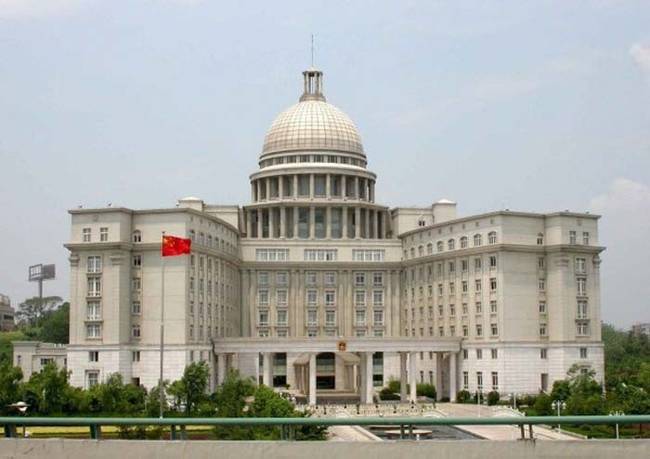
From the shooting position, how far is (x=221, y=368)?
91.6 meters

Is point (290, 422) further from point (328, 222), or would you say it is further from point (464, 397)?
point (328, 222)

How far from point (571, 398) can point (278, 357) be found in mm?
38713

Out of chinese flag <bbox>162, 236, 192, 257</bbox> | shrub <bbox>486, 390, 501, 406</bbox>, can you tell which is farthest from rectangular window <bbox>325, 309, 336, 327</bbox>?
chinese flag <bbox>162, 236, 192, 257</bbox>

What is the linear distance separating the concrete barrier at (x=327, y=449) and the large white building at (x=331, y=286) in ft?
224

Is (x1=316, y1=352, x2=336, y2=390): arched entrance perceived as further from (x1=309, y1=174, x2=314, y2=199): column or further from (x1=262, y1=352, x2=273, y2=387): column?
(x1=309, y1=174, x2=314, y2=199): column

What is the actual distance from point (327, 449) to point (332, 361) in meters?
90.3

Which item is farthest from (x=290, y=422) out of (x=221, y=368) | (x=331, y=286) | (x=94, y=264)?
(x=331, y=286)

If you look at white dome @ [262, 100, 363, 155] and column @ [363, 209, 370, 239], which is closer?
column @ [363, 209, 370, 239]

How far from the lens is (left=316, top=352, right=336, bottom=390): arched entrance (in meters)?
103

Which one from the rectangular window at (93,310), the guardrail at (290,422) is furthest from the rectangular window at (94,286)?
the guardrail at (290,422)

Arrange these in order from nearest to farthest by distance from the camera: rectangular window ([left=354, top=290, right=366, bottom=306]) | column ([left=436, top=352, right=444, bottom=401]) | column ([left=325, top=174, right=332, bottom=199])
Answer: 1. column ([left=436, top=352, right=444, bottom=401])
2. rectangular window ([left=354, top=290, right=366, bottom=306])
3. column ([left=325, top=174, right=332, bottom=199])

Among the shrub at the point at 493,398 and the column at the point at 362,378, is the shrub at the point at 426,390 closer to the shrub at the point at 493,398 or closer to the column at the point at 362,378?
the column at the point at 362,378

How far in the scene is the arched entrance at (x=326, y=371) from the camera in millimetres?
103056

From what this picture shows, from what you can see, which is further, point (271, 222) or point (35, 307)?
point (35, 307)
